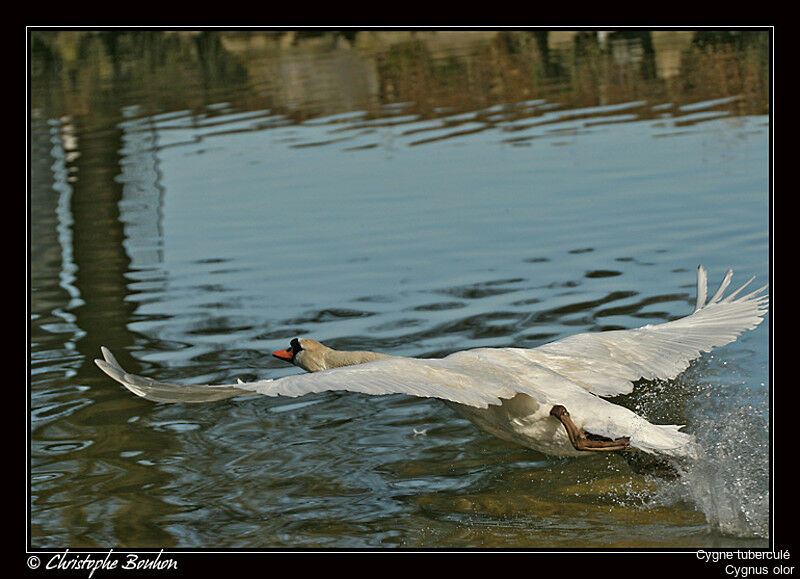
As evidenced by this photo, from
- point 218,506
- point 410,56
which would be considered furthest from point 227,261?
point 410,56

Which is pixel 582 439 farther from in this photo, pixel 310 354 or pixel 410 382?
pixel 310 354

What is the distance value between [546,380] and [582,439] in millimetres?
447

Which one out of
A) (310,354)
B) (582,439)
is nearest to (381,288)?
(310,354)

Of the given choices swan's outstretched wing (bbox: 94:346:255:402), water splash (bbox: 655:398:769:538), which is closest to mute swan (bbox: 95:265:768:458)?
swan's outstretched wing (bbox: 94:346:255:402)

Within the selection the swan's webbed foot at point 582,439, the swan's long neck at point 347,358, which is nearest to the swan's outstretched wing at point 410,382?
the swan's webbed foot at point 582,439

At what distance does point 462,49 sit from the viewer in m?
31.6

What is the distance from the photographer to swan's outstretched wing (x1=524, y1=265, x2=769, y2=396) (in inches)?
279

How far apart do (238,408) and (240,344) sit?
1.50 metres

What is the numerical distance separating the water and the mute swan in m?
0.53

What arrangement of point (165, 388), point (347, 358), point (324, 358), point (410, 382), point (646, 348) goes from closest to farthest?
point (165, 388)
point (410, 382)
point (646, 348)
point (347, 358)
point (324, 358)

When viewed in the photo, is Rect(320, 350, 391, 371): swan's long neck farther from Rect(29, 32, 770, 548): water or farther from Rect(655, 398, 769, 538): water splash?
Rect(655, 398, 769, 538): water splash

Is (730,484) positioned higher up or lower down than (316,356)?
lower down

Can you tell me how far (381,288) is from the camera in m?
11.4
